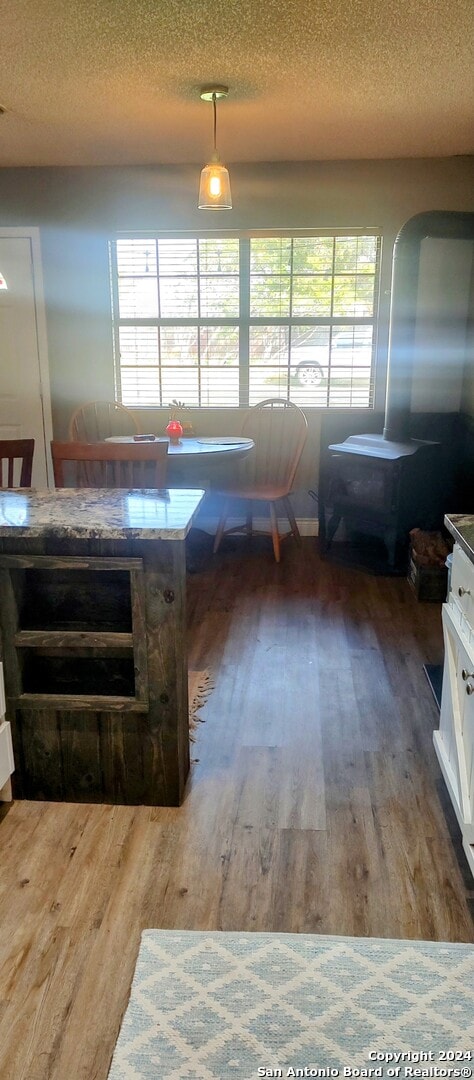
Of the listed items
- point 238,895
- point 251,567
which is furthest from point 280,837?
point 251,567

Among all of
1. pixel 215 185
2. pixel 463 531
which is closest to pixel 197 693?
pixel 463 531

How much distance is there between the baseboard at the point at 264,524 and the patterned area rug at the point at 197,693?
2.12 metres

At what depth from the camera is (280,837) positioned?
2.07 m

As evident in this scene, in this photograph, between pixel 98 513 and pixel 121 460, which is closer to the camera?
pixel 98 513

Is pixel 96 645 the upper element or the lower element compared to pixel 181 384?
lower

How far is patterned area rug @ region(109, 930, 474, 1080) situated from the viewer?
4.61 ft

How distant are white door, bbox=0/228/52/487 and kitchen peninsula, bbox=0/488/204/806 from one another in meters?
2.95

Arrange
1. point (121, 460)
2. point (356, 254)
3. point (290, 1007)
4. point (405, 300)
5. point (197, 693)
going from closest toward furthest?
point (290, 1007) → point (121, 460) → point (197, 693) → point (405, 300) → point (356, 254)

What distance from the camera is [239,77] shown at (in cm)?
307

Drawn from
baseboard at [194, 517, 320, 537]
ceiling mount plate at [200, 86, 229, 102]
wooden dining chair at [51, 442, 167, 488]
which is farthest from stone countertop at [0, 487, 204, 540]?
baseboard at [194, 517, 320, 537]

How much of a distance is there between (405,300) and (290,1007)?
382 cm

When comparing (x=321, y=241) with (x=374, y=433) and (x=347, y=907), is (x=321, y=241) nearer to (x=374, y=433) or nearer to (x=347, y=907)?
(x=374, y=433)

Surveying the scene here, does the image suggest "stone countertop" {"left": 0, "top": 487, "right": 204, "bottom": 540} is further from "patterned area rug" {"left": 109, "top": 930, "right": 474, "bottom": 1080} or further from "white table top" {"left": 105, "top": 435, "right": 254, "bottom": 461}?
"white table top" {"left": 105, "top": 435, "right": 254, "bottom": 461}

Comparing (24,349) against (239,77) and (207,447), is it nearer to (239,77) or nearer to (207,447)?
(207,447)
